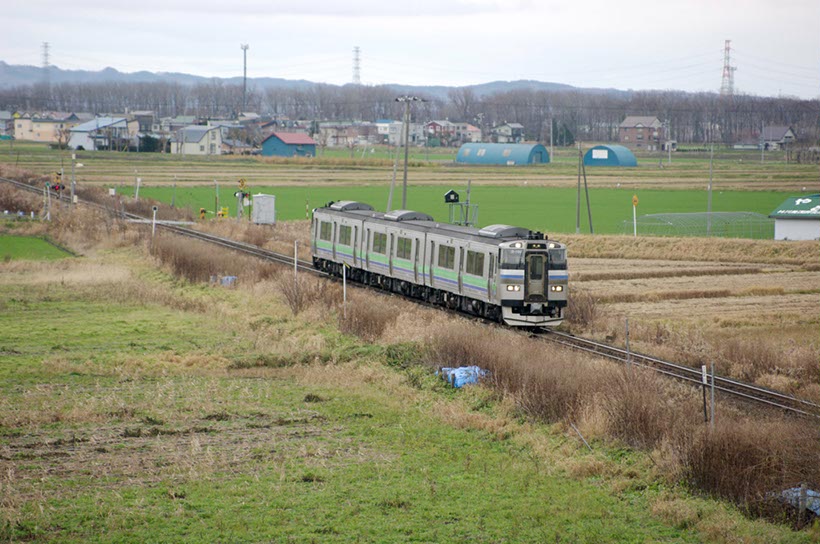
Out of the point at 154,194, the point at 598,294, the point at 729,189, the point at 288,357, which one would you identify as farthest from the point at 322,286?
the point at 729,189

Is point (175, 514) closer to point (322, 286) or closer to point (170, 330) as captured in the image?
point (170, 330)

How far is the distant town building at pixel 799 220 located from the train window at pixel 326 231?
25.3 m

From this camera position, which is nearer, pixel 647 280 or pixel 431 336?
pixel 431 336

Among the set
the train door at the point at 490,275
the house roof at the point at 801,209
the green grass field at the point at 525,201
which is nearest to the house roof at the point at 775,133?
the green grass field at the point at 525,201

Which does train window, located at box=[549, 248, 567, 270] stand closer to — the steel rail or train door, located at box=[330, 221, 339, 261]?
the steel rail

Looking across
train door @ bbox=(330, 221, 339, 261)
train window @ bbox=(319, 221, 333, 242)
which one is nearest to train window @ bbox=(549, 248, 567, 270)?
train door @ bbox=(330, 221, 339, 261)

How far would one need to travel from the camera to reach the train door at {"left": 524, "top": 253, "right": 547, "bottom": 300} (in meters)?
28.2

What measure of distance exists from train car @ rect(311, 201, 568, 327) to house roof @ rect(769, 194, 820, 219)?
24949 millimetres

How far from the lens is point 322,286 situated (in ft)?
112

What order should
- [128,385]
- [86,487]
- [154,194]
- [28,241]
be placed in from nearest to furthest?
[86,487] → [128,385] → [28,241] → [154,194]

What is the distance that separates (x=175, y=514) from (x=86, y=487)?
6.86ft

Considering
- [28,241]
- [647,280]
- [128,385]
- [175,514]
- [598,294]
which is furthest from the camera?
[28,241]

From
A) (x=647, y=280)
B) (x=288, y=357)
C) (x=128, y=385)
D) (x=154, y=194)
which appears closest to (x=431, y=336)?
(x=288, y=357)

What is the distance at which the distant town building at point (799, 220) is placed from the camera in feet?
173
